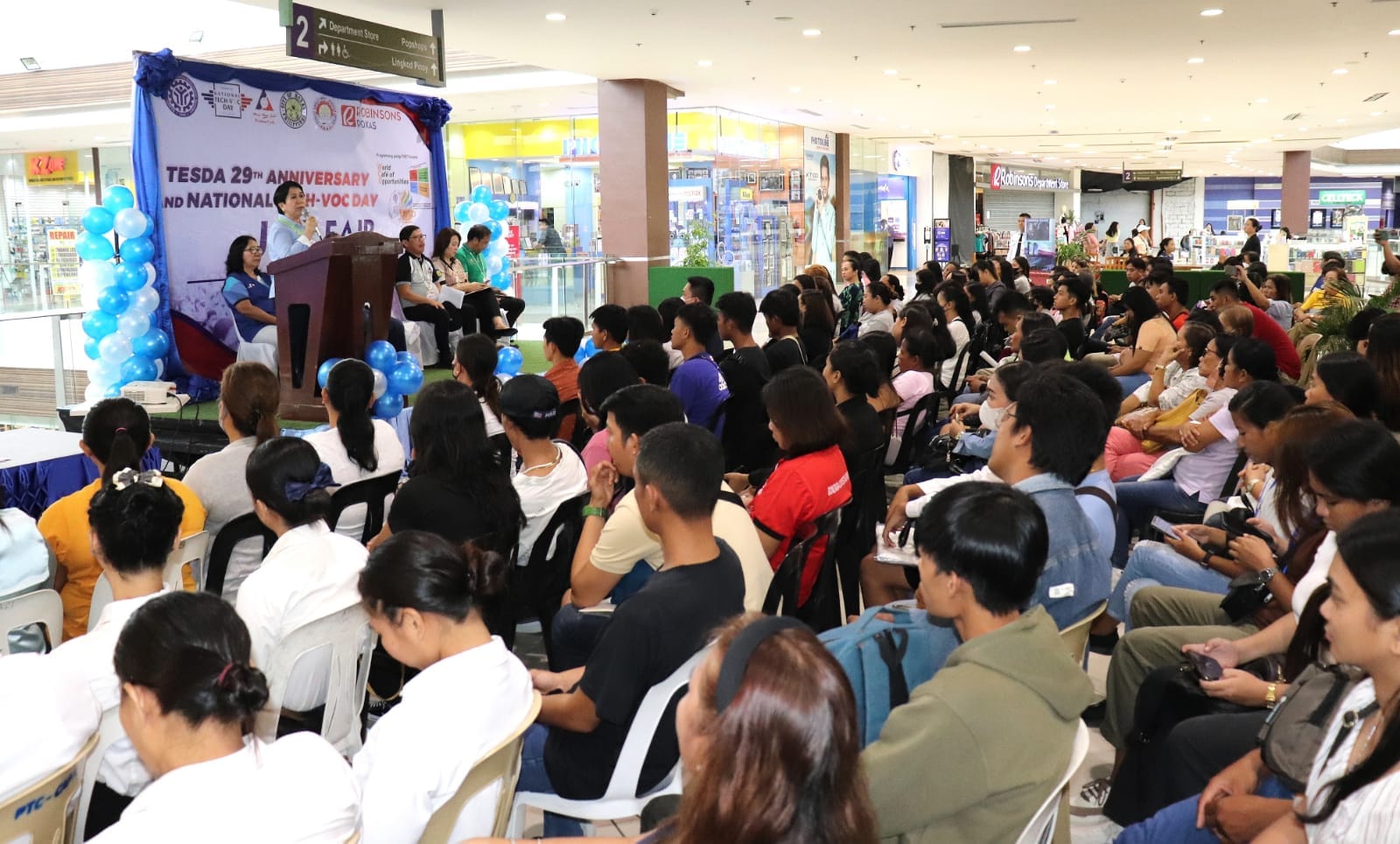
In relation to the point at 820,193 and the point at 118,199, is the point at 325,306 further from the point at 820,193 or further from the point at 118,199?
the point at 820,193

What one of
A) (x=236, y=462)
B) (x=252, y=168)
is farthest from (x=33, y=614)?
(x=252, y=168)

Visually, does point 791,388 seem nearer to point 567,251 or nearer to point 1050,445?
point 1050,445

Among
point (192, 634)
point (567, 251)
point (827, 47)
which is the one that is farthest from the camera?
point (567, 251)

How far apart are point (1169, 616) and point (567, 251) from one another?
1501cm

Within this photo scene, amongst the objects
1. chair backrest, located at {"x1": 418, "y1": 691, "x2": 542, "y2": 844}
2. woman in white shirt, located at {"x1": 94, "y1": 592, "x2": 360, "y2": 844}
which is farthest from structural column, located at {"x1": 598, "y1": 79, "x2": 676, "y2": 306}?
woman in white shirt, located at {"x1": 94, "y1": 592, "x2": 360, "y2": 844}

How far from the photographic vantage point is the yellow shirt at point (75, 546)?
3135 millimetres

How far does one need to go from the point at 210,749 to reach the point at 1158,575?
9.53ft

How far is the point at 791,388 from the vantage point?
143 inches

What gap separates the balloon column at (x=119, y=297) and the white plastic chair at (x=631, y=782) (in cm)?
590

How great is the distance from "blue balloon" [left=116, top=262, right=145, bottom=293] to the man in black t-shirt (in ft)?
19.1

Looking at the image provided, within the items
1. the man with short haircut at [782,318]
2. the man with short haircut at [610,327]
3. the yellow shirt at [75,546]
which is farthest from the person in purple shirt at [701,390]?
the yellow shirt at [75,546]

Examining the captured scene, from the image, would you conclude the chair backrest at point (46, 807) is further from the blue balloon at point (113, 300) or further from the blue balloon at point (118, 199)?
the blue balloon at point (118, 199)

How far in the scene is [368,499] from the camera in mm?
3676

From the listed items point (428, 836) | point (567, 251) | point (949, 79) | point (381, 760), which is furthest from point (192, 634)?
point (567, 251)
